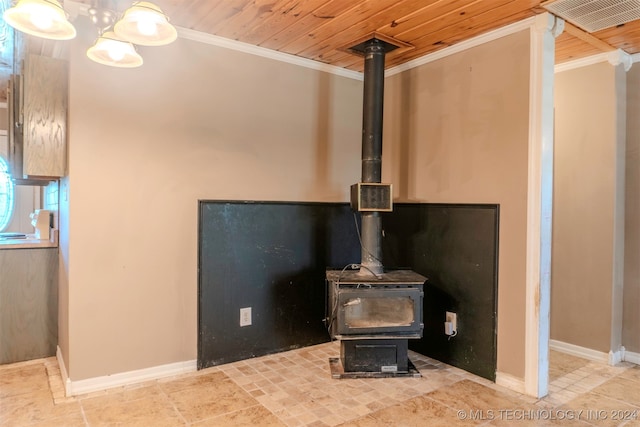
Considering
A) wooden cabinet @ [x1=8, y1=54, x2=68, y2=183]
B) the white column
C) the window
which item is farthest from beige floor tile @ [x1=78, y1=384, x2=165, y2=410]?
the window

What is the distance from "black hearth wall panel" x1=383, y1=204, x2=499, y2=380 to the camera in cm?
284

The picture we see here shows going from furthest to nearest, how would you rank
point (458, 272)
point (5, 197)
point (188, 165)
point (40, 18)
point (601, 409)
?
point (5, 197) < point (458, 272) < point (188, 165) < point (601, 409) < point (40, 18)

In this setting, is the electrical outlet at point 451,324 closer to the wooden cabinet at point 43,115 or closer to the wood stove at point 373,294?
the wood stove at point 373,294

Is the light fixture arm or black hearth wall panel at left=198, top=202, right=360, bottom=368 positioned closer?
the light fixture arm

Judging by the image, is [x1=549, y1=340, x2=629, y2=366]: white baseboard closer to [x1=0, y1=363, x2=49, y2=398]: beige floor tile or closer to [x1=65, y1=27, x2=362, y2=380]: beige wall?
[x1=65, y1=27, x2=362, y2=380]: beige wall

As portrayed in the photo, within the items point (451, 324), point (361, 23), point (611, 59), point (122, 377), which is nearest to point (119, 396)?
point (122, 377)

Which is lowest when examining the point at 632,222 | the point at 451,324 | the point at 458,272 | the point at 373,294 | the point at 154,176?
the point at 451,324

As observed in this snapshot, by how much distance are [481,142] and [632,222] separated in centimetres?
142

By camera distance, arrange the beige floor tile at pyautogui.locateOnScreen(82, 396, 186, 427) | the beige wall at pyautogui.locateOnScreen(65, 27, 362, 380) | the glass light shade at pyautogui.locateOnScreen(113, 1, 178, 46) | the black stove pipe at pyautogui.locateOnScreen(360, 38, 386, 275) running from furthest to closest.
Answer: the black stove pipe at pyautogui.locateOnScreen(360, 38, 386, 275) → the beige wall at pyautogui.locateOnScreen(65, 27, 362, 380) → the beige floor tile at pyautogui.locateOnScreen(82, 396, 186, 427) → the glass light shade at pyautogui.locateOnScreen(113, 1, 178, 46)

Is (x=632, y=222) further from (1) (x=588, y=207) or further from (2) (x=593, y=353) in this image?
(2) (x=593, y=353)

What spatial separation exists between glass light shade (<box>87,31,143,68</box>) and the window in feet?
14.3

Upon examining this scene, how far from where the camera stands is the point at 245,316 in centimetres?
315

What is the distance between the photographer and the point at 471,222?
9.70ft

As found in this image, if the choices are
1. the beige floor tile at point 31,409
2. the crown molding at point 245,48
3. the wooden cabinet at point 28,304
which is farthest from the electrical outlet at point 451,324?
the wooden cabinet at point 28,304
